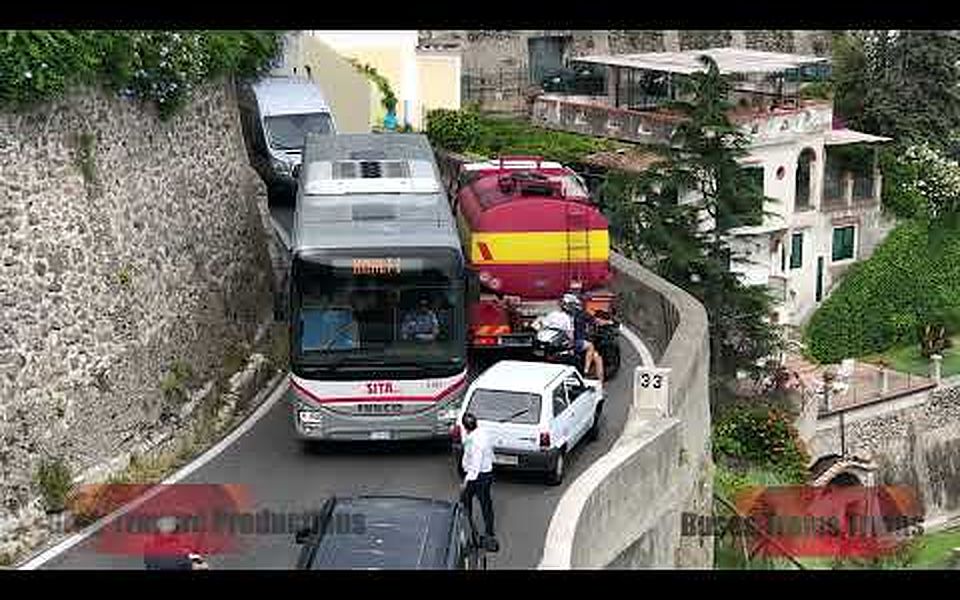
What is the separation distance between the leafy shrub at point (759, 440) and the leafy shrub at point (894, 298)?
1420 centimetres

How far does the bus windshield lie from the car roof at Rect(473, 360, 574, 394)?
553mm

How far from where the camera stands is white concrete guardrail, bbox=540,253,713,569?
1571 cm

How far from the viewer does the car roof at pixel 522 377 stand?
1916cm

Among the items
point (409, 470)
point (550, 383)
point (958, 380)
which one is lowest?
point (958, 380)

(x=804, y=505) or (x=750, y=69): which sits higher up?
(x=750, y=69)

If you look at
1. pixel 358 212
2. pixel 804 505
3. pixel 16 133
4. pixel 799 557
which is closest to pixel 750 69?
pixel 804 505

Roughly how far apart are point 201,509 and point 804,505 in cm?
1508

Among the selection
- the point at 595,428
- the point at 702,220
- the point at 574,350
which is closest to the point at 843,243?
the point at 702,220

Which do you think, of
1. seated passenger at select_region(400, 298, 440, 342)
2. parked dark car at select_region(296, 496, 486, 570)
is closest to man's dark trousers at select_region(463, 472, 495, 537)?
parked dark car at select_region(296, 496, 486, 570)

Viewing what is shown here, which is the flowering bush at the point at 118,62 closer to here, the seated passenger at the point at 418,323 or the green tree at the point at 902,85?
the seated passenger at the point at 418,323

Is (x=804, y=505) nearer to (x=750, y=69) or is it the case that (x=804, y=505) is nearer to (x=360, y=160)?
(x=360, y=160)

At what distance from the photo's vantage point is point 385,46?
4884cm

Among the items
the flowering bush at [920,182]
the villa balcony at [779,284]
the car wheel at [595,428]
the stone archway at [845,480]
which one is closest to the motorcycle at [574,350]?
the car wheel at [595,428]

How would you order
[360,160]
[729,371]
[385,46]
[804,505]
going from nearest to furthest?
[360,160], [804,505], [729,371], [385,46]
